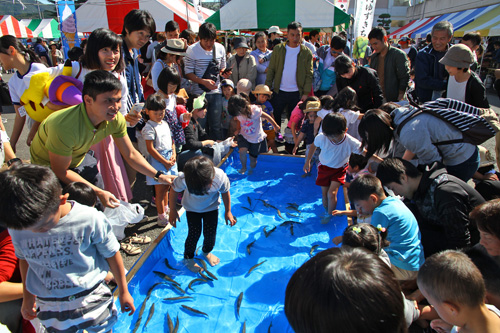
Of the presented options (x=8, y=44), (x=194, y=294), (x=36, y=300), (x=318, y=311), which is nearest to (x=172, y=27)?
(x=8, y=44)

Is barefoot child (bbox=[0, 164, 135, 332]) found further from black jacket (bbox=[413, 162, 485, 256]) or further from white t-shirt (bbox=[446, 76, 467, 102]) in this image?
white t-shirt (bbox=[446, 76, 467, 102])

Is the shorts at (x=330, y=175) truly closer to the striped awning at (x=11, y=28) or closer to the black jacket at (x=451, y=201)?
the black jacket at (x=451, y=201)

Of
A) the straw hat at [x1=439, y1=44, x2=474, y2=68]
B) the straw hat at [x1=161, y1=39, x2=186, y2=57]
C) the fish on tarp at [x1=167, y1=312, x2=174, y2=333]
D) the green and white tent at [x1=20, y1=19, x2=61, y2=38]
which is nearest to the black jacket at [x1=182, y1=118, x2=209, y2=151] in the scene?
the straw hat at [x1=161, y1=39, x2=186, y2=57]

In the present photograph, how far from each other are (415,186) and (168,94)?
362 centimetres

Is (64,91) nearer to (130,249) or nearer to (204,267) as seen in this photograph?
(130,249)

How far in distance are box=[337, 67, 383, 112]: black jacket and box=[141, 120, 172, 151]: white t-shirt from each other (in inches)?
134

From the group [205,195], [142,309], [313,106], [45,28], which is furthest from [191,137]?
[45,28]

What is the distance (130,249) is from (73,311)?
1959 millimetres

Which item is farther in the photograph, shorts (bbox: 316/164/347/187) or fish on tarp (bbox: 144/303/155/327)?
shorts (bbox: 316/164/347/187)

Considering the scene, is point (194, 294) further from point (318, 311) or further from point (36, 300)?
point (318, 311)

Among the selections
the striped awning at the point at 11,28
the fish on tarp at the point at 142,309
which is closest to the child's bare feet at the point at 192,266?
the fish on tarp at the point at 142,309

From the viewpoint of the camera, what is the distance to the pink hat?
120 inches

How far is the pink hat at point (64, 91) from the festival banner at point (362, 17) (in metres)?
8.28

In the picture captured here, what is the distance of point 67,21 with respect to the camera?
990 centimetres
